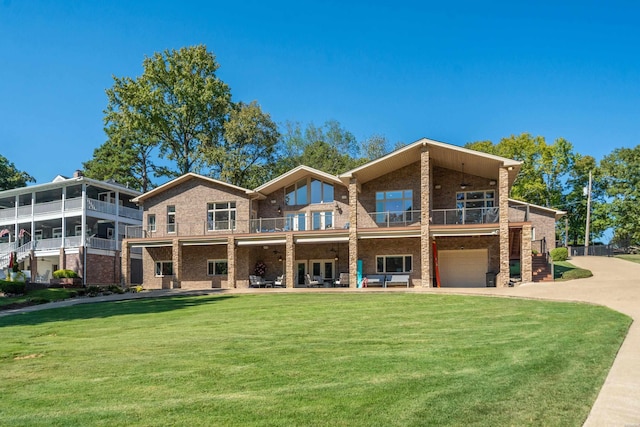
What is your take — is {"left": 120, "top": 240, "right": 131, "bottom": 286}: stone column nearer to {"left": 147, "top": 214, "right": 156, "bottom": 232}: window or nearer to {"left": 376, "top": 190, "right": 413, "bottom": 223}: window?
{"left": 147, "top": 214, "right": 156, "bottom": 232}: window

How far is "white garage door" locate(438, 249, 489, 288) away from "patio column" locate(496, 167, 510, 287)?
2.83 meters

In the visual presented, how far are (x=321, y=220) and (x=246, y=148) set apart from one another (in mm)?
15589

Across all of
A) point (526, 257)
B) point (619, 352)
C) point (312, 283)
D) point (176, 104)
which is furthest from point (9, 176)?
point (619, 352)

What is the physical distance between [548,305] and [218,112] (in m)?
37.4

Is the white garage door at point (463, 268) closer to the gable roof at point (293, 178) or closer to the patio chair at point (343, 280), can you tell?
the patio chair at point (343, 280)

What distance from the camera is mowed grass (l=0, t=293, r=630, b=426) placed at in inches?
Result: 211

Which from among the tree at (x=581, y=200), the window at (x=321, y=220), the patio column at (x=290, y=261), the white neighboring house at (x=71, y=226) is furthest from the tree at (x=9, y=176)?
the tree at (x=581, y=200)

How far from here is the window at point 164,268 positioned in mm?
32344

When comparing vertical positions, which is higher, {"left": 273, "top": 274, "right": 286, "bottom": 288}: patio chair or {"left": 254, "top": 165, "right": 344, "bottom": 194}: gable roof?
{"left": 254, "top": 165, "right": 344, "bottom": 194}: gable roof

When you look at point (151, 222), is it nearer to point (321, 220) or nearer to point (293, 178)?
point (293, 178)

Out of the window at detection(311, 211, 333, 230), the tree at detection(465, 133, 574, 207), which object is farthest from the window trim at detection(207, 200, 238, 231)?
the tree at detection(465, 133, 574, 207)

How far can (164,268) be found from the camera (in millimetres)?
32500

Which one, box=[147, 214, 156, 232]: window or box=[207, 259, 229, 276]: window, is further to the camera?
box=[147, 214, 156, 232]: window

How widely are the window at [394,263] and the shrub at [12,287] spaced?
19.1 m
